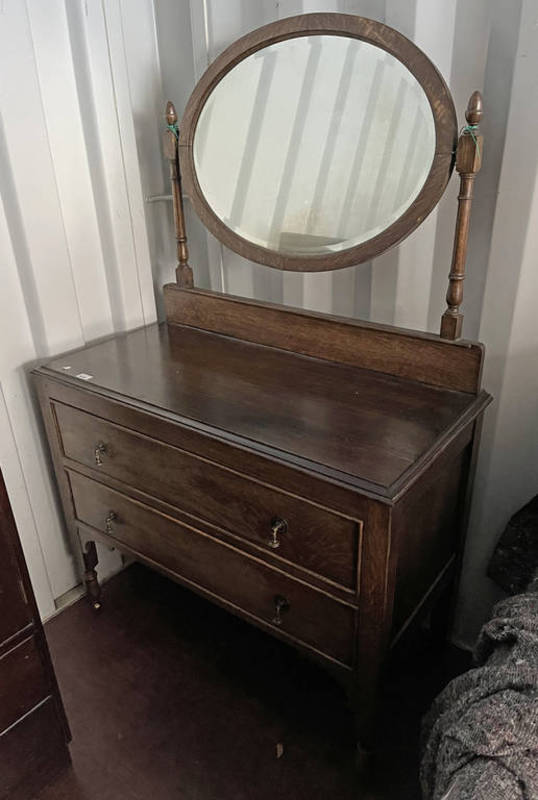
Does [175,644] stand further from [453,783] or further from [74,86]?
[74,86]

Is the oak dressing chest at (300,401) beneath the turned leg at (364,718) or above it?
above

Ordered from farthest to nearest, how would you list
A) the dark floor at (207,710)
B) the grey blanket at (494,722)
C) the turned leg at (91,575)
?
the turned leg at (91,575) → the dark floor at (207,710) → the grey blanket at (494,722)

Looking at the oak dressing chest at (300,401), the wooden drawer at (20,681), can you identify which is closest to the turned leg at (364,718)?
the oak dressing chest at (300,401)

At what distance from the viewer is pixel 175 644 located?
174 cm

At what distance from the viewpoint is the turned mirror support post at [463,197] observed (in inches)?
44.2

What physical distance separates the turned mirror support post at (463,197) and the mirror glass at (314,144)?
0.27 feet

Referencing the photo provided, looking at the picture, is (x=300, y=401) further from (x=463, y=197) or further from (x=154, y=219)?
(x=154, y=219)

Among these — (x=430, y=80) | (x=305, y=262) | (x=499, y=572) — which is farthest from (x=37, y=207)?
(x=499, y=572)

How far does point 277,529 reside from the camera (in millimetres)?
1160

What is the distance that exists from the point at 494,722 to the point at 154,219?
150 cm

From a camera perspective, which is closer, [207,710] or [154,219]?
[207,710]

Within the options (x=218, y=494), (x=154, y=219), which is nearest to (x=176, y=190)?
(x=154, y=219)

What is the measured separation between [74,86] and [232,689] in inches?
62.2

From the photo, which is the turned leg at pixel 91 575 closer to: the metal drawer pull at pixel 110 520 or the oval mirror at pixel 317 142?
the metal drawer pull at pixel 110 520
